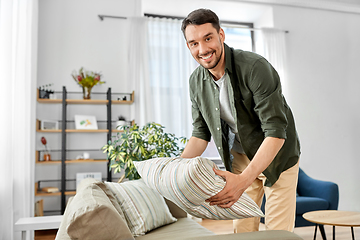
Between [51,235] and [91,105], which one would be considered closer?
[51,235]

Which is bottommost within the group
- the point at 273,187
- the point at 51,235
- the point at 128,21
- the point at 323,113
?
the point at 51,235

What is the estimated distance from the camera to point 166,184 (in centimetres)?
106

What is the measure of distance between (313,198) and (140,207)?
229 centimetres

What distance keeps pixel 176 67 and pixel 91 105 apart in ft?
4.25

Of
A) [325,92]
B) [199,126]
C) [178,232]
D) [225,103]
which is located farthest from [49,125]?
[325,92]

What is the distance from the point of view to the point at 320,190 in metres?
3.50

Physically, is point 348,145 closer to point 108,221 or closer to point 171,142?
point 171,142

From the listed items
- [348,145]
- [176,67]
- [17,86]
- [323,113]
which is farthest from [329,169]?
[17,86]

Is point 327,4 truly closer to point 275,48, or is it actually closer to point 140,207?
point 275,48

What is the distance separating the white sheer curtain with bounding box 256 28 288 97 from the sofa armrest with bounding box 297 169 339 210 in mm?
1547

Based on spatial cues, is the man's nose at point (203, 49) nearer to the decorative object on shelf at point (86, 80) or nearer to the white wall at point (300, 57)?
the decorative object on shelf at point (86, 80)

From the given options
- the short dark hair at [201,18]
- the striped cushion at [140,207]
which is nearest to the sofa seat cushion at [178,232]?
the striped cushion at [140,207]

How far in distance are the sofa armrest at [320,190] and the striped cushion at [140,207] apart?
6.88 feet

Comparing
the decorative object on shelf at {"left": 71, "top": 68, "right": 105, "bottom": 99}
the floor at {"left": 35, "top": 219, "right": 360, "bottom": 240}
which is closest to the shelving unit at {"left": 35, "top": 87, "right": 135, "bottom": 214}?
the decorative object on shelf at {"left": 71, "top": 68, "right": 105, "bottom": 99}
